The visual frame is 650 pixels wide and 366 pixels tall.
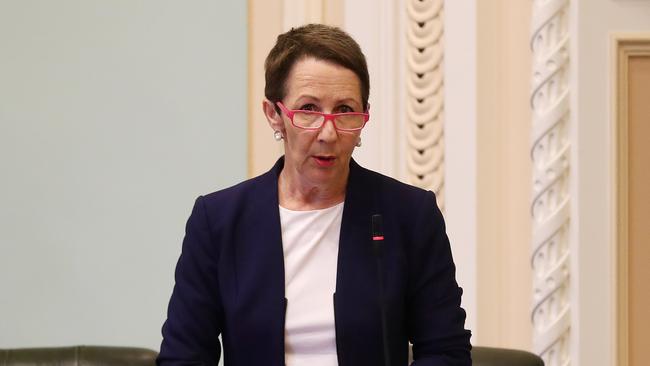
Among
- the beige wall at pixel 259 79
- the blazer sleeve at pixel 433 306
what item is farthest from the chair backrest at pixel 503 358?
the beige wall at pixel 259 79

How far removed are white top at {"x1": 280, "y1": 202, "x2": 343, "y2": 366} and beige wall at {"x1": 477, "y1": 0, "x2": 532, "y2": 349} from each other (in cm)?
141

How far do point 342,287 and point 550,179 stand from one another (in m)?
1.50

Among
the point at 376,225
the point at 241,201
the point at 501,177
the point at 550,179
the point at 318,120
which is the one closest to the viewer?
the point at 376,225

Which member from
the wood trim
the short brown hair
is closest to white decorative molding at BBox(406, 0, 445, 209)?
the wood trim

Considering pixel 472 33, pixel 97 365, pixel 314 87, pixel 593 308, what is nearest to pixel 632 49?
pixel 472 33

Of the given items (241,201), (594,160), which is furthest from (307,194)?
(594,160)

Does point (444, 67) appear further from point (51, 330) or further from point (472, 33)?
point (51, 330)

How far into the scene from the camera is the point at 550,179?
11.4 ft

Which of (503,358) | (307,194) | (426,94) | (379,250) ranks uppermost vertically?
(426,94)

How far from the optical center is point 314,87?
6.91 ft

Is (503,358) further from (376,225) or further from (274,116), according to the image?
(274,116)

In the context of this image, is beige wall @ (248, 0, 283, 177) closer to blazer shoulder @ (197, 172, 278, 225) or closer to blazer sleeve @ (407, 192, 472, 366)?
blazer shoulder @ (197, 172, 278, 225)

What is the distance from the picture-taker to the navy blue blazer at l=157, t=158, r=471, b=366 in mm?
2119

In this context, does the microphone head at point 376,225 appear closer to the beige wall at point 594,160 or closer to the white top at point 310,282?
the white top at point 310,282
